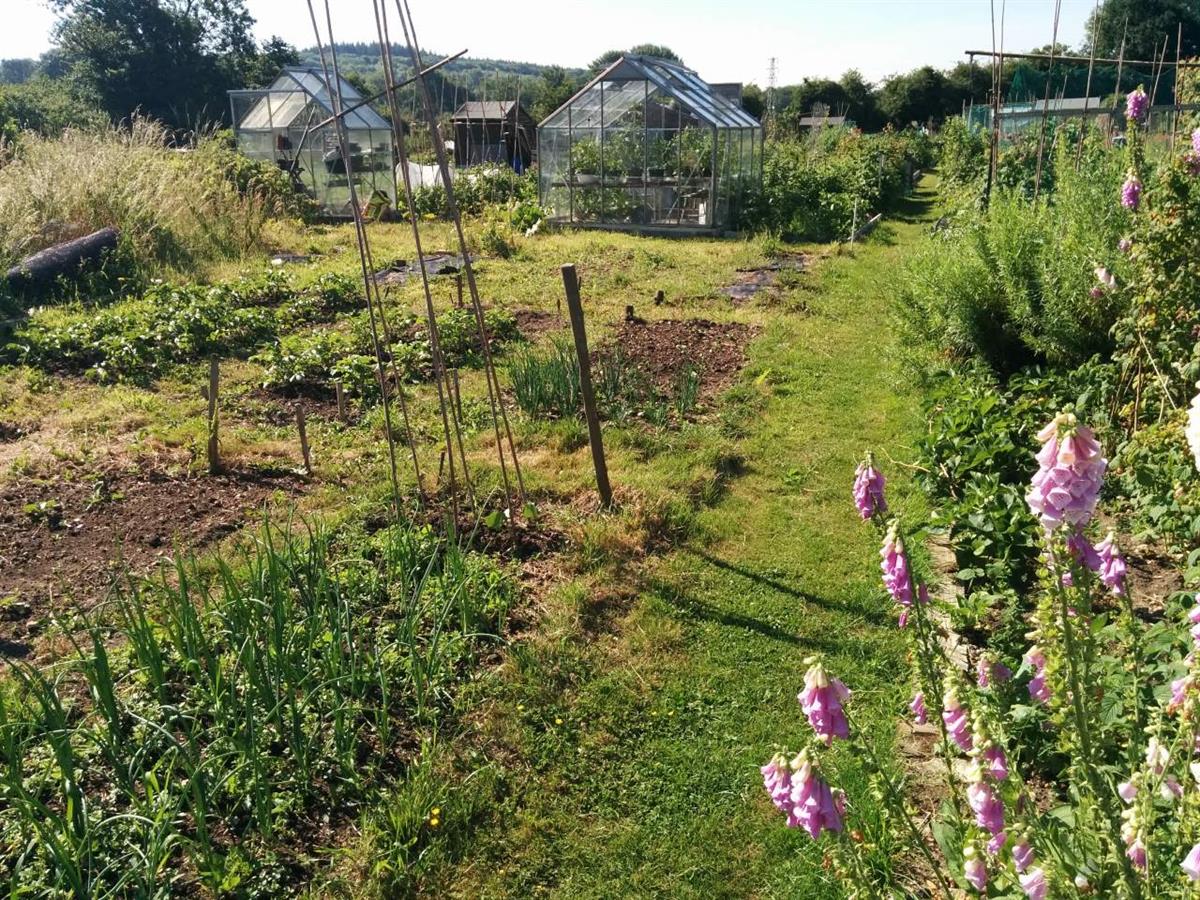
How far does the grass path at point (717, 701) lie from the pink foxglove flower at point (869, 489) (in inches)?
44.9

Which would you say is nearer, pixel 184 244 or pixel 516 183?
pixel 184 244

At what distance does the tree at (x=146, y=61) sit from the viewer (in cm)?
4031

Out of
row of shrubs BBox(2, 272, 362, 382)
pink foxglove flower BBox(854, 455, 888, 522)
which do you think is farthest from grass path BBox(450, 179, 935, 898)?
row of shrubs BBox(2, 272, 362, 382)

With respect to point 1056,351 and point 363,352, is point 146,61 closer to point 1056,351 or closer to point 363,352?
point 363,352

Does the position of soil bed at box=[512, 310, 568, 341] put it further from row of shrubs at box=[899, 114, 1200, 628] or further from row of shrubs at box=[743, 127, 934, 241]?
row of shrubs at box=[743, 127, 934, 241]

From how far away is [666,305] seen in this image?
374 inches

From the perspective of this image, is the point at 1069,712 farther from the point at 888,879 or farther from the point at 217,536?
the point at 217,536

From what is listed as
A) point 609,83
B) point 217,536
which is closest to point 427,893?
point 217,536

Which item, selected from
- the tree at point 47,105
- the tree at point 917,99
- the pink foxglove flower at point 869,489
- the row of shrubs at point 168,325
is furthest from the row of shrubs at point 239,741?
the tree at point 917,99

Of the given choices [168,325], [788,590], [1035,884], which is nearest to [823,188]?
[168,325]

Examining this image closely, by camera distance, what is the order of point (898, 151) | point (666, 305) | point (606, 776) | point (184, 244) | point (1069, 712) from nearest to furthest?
point (1069, 712) → point (606, 776) → point (666, 305) → point (184, 244) → point (898, 151)

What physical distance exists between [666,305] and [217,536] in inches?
232

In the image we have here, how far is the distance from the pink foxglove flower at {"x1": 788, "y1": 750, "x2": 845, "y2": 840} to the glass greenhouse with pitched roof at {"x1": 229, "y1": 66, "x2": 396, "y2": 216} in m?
16.2

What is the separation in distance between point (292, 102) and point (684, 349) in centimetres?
1338
